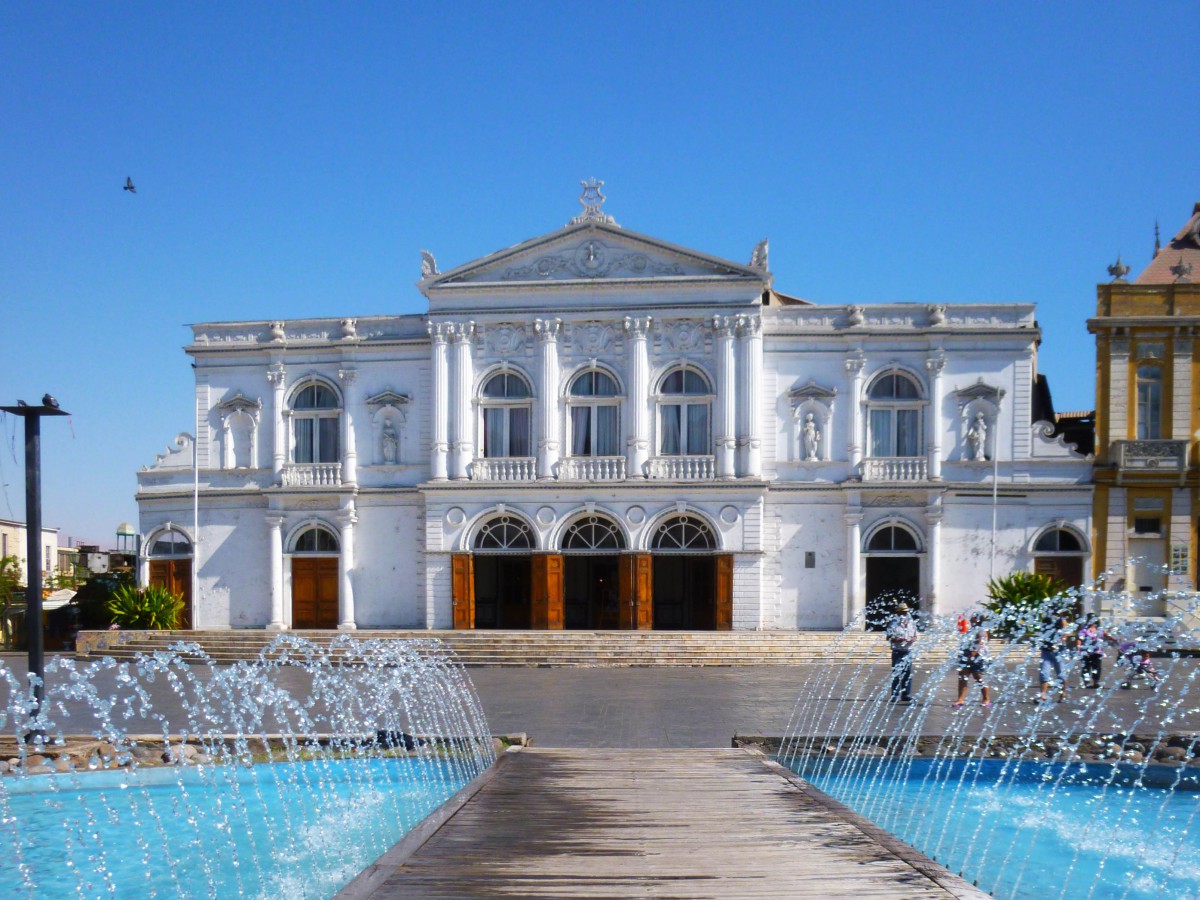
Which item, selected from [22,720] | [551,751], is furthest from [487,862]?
[22,720]

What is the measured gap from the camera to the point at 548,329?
30.8 metres

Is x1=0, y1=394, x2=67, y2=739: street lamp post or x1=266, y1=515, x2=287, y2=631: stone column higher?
x1=0, y1=394, x2=67, y2=739: street lamp post

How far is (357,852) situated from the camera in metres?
10.4

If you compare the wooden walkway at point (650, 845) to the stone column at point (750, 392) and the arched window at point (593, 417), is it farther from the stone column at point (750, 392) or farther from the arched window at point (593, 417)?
the arched window at point (593, 417)

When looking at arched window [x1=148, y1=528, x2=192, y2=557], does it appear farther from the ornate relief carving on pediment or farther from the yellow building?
the yellow building

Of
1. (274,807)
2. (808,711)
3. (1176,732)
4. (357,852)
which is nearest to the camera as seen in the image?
(357,852)

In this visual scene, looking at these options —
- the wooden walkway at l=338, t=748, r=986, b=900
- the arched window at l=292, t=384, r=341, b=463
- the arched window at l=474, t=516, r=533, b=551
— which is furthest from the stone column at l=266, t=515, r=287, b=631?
the wooden walkway at l=338, t=748, r=986, b=900

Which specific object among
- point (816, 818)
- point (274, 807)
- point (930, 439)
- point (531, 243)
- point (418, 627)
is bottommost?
point (418, 627)

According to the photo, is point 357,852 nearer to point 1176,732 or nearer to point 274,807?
point 274,807

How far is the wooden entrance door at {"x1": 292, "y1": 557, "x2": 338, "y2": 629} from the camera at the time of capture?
32.3 m

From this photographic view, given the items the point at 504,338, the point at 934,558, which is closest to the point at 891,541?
the point at 934,558

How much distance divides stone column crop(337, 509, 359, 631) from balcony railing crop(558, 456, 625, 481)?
656cm

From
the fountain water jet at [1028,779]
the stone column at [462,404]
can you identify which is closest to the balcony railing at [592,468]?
the stone column at [462,404]

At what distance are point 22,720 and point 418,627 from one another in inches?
641
